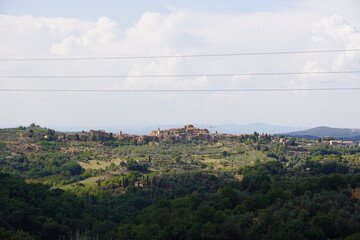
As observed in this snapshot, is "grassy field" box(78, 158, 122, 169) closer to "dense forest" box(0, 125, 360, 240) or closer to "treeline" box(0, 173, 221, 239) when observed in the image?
"dense forest" box(0, 125, 360, 240)

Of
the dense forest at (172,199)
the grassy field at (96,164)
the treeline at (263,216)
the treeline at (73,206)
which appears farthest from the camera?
the grassy field at (96,164)

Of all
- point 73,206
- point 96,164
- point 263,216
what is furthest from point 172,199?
point 96,164

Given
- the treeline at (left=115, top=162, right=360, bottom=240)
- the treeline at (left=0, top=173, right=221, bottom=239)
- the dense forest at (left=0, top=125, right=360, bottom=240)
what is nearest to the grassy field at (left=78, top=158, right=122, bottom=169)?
the dense forest at (left=0, top=125, right=360, bottom=240)

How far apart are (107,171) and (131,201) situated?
19876mm

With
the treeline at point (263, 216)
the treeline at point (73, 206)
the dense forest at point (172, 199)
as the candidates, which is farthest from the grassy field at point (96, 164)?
the treeline at point (263, 216)

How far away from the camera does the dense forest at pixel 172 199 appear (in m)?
26.6

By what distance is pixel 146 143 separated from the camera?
94.4 m

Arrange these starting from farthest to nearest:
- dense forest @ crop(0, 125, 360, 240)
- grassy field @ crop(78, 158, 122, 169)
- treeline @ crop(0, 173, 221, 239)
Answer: grassy field @ crop(78, 158, 122, 169), treeline @ crop(0, 173, 221, 239), dense forest @ crop(0, 125, 360, 240)

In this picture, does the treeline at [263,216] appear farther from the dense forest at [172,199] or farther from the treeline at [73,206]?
the treeline at [73,206]

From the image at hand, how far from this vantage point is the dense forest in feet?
87.2

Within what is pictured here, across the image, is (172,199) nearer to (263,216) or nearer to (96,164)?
(263,216)

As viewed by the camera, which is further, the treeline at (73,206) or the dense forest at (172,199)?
the treeline at (73,206)

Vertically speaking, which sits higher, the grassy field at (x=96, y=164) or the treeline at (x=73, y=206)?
the grassy field at (x=96, y=164)

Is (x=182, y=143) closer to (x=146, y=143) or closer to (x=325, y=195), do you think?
(x=146, y=143)
